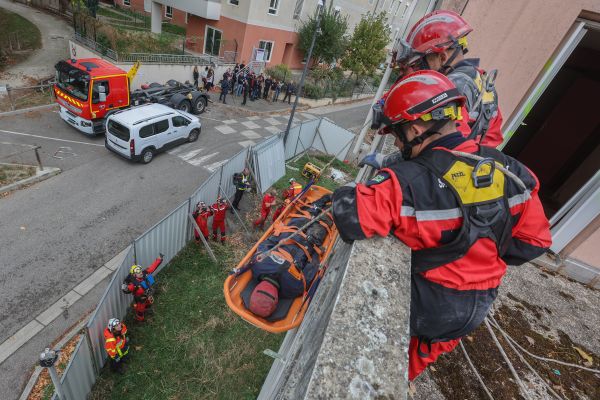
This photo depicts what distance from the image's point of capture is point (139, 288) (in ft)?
21.2

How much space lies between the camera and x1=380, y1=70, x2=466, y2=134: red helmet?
2186mm

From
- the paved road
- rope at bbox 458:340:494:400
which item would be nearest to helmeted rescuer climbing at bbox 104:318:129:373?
the paved road

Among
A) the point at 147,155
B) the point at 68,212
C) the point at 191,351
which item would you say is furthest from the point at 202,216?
the point at 147,155

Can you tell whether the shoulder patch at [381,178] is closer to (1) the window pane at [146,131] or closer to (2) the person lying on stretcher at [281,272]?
(2) the person lying on stretcher at [281,272]

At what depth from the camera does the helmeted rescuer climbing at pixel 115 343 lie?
18.0 ft

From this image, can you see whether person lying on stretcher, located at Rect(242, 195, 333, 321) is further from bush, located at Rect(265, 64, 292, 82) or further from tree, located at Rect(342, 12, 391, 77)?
tree, located at Rect(342, 12, 391, 77)

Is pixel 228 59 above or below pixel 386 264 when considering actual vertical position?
below

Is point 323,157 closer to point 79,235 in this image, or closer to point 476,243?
point 79,235

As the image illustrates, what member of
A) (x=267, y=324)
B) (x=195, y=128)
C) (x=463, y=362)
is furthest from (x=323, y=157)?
(x=463, y=362)

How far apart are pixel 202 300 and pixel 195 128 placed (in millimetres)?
9582

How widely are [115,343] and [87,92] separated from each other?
1106cm

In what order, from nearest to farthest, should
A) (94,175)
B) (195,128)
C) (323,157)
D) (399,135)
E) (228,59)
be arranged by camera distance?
(399,135) → (94,175) → (195,128) → (323,157) → (228,59)

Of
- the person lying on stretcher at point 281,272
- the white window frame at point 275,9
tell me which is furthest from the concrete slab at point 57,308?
the white window frame at point 275,9

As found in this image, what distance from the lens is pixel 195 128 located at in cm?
1481
